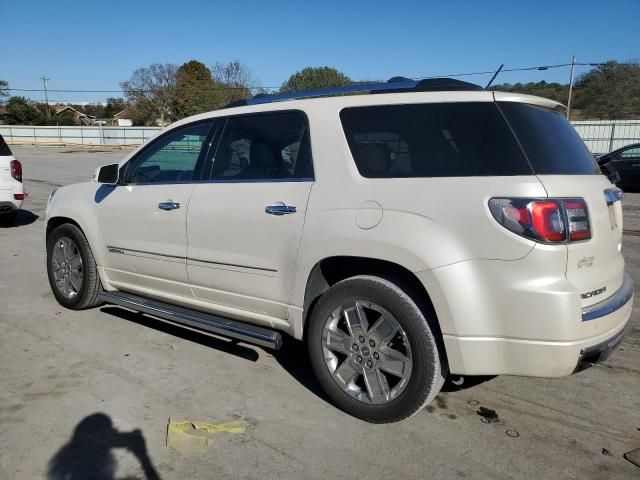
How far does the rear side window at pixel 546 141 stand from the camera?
2855mm

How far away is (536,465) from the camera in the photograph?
281 centimetres

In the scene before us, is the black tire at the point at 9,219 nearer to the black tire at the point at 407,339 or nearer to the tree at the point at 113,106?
the black tire at the point at 407,339

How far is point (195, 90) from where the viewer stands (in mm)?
73125

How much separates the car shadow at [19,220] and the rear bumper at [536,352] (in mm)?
9696

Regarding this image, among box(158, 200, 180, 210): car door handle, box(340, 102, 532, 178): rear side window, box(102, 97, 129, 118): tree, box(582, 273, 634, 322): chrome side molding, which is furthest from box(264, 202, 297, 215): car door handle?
box(102, 97, 129, 118): tree

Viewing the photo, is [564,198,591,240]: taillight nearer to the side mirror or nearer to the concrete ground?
the concrete ground

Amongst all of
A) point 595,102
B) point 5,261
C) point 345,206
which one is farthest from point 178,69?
point 345,206

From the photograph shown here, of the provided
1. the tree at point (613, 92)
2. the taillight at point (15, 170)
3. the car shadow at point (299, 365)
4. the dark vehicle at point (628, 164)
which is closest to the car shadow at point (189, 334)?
the car shadow at point (299, 365)

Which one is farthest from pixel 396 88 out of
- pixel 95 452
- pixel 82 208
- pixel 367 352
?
pixel 82 208

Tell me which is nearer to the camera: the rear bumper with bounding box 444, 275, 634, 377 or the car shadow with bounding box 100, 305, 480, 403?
the rear bumper with bounding box 444, 275, 634, 377

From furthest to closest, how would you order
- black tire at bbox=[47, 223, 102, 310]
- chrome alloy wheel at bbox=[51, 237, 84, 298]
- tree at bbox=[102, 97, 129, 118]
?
tree at bbox=[102, 97, 129, 118]
chrome alloy wheel at bbox=[51, 237, 84, 298]
black tire at bbox=[47, 223, 102, 310]

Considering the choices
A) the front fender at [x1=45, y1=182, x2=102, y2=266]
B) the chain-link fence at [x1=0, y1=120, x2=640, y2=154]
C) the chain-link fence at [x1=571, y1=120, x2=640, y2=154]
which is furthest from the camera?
the chain-link fence at [x1=0, y1=120, x2=640, y2=154]

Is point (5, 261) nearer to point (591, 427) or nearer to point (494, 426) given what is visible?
point (494, 426)

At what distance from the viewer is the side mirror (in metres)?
4.69
